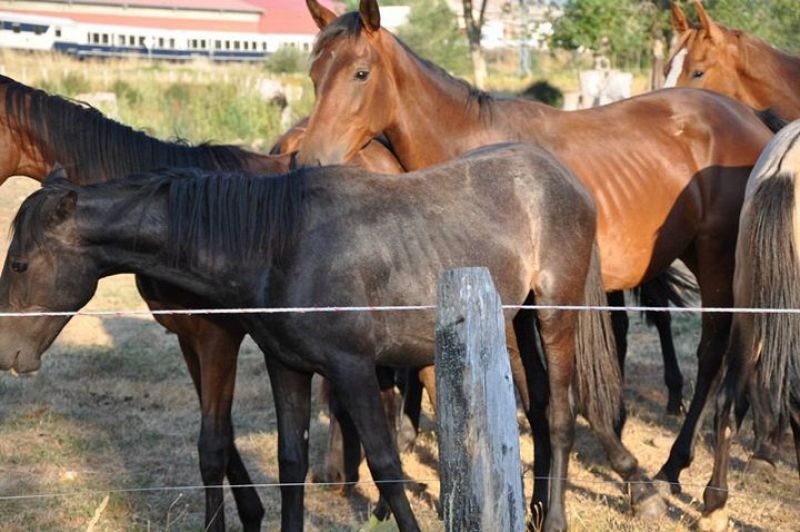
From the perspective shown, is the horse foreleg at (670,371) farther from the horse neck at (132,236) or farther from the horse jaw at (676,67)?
the horse neck at (132,236)

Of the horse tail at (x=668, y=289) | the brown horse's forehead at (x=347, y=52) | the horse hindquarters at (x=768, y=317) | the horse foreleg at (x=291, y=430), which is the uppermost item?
the brown horse's forehead at (x=347, y=52)

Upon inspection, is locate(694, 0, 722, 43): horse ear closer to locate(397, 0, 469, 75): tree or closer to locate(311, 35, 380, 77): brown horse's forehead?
locate(311, 35, 380, 77): brown horse's forehead

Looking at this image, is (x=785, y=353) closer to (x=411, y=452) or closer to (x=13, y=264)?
(x=411, y=452)

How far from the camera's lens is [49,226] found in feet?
13.3

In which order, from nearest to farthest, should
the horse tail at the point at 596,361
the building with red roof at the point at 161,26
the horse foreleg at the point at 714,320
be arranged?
the horse tail at the point at 596,361 → the horse foreleg at the point at 714,320 → the building with red roof at the point at 161,26

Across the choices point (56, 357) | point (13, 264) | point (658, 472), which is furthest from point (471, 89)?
point (56, 357)

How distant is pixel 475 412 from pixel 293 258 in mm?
1443

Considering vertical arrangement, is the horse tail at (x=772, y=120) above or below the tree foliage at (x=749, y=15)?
above

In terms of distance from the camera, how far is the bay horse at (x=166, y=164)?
4637 mm

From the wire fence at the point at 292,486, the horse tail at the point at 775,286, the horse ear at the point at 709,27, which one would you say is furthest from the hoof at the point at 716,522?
the horse ear at the point at 709,27

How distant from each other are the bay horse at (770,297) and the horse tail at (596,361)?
0.50 metres

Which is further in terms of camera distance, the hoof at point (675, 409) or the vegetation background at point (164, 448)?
the hoof at point (675, 409)

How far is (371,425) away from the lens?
→ 4.12m

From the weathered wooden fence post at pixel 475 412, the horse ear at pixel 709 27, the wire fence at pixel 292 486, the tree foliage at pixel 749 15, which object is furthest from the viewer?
the tree foliage at pixel 749 15
